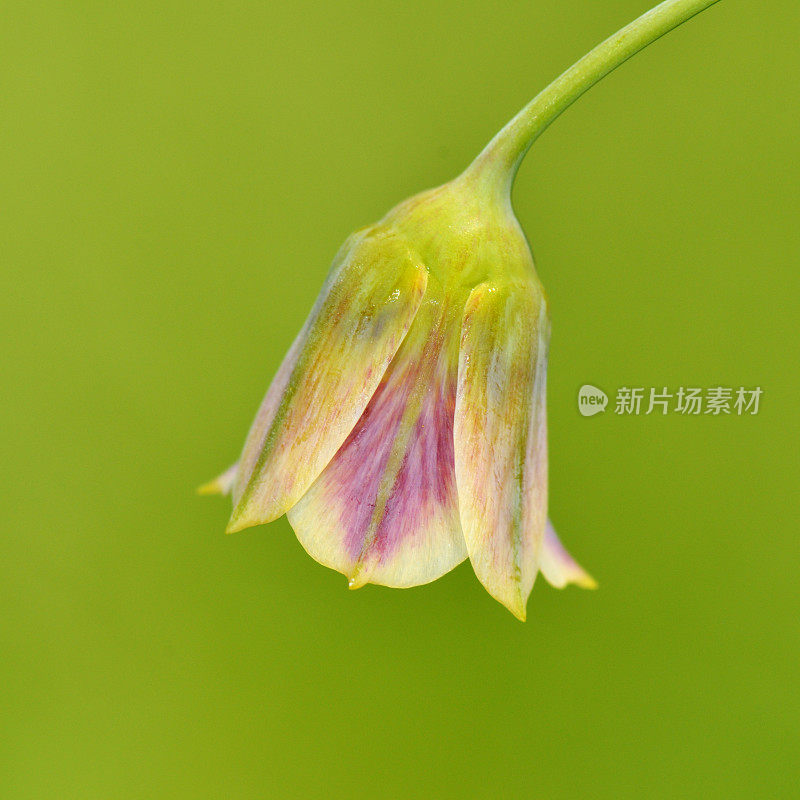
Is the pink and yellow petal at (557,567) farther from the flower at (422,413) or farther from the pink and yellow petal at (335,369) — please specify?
the pink and yellow petal at (335,369)

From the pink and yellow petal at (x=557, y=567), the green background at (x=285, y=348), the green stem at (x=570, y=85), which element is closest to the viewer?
the green stem at (x=570, y=85)

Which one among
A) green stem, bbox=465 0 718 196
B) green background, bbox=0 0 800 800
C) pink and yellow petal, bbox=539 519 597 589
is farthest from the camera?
green background, bbox=0 0 800 800

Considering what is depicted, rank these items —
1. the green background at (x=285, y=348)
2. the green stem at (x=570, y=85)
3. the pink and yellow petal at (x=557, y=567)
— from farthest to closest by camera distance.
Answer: the green background at (x=285, y=348)
the pink and yellow petal at (x=557, y=567)
the green stem at (x=570, y=85)

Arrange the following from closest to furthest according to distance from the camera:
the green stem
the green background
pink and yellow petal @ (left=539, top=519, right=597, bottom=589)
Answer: the green stem, pink and yellow petal @ (left=539, top=519, right=597, bottom=589), the green background

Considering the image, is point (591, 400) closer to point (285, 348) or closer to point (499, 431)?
point (285, 348)

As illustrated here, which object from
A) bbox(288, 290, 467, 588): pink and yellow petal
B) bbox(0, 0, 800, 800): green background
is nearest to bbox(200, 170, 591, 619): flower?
bbox(288, 290, 467, 588): pink and yellow petal

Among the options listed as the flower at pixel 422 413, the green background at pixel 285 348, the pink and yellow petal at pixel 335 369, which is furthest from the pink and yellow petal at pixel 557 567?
the green background at pixel 285 348

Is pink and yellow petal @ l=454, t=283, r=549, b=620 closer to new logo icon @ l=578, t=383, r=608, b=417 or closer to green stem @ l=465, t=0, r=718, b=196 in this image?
green stem @ l=465, t=0, r=718, b=196

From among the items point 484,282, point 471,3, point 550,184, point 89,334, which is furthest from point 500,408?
point 89,334
